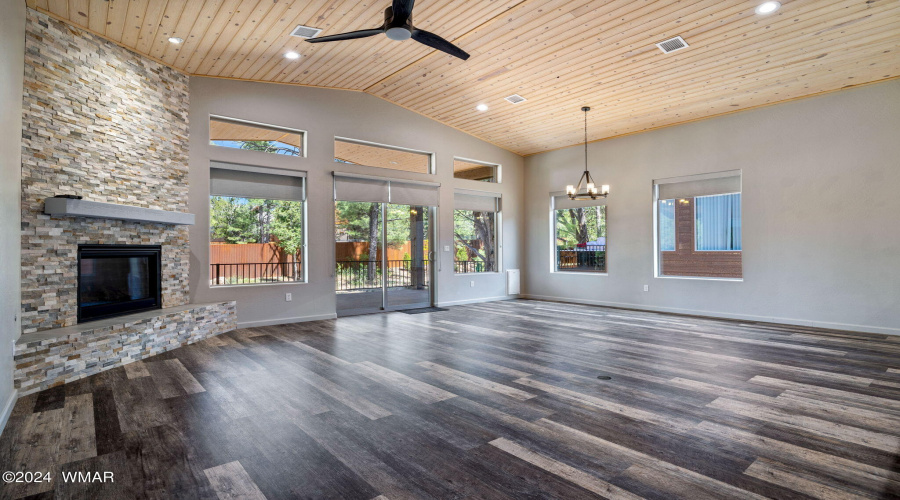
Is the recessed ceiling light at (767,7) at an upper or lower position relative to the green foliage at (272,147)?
upper

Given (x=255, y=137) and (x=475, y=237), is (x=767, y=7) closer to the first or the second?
(x=475, y=237)

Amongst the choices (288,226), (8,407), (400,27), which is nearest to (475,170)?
(288,226)

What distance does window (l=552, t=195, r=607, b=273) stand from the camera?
341 inches

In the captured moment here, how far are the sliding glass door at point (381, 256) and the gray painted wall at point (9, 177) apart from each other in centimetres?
394

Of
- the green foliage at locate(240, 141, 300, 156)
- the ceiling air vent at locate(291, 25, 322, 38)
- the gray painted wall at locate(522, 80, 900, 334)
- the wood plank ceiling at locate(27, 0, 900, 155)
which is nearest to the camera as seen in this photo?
the wood plank ceiling at locate(27, 0, 900, 155)

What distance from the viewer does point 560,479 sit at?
212cm

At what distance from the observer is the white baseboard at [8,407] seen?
9.05ft

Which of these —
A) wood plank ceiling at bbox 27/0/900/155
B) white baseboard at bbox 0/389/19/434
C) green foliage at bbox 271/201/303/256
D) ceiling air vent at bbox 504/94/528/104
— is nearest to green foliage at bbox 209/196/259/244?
green foliage at bbox 271/201/303/256

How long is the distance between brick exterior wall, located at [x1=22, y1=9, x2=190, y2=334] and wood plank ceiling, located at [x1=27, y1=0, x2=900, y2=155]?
312 mm

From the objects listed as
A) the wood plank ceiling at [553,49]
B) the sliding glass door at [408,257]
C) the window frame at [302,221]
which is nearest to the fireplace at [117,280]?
the window frame at [302,221]

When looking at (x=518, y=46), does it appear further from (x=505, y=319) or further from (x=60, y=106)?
(x=60, y=106)

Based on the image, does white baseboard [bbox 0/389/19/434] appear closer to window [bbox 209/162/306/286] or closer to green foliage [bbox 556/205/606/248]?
window [bbox 209/162/306/286]

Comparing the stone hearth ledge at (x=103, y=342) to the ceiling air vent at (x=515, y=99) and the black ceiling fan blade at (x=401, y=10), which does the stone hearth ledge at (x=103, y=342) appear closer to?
the black ceiling fan blade at (x=401, y=10)

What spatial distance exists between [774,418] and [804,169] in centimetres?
495
